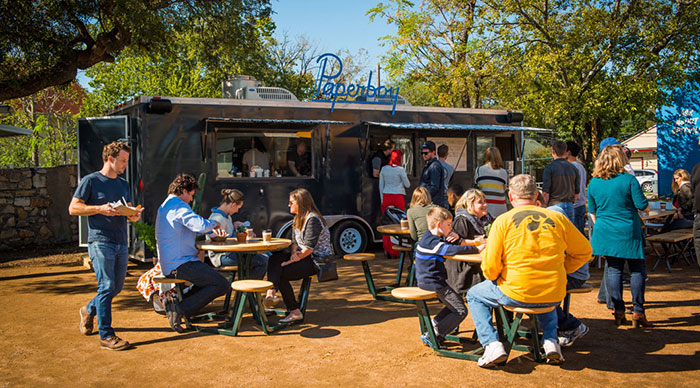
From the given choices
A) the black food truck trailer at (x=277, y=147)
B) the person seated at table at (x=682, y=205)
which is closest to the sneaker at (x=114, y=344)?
the black food truck trailer at (x=277, y=147)

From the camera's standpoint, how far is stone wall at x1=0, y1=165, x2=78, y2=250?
38.2 feet

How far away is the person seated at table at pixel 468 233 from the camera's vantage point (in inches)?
193

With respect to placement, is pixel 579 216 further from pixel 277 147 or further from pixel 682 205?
pixel 277 147

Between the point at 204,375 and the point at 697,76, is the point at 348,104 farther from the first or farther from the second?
the point at 697,76

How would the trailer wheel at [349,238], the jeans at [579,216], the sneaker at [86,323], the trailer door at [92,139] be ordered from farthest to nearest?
1. the trailer wheel at [349,238]
2. the trailer door at [92,139]
3. the jeans at [579,216]
4. the sneaker at [86,323]

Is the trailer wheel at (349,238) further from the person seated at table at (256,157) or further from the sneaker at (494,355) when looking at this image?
the sneaker at (494,355)

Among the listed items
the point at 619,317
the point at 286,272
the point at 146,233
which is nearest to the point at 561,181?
the point at 619,317

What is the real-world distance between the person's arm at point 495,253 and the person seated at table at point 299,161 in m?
5.78

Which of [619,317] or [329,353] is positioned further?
[619,317]

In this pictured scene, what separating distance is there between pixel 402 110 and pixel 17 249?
7976mm

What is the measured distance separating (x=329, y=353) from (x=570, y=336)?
6.26ft

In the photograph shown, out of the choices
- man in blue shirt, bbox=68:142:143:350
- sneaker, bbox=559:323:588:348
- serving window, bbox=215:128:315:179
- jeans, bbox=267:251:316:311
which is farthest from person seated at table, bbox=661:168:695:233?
man in blue shirt, bbox=68:142:143:350

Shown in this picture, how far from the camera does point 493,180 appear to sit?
7703 millimetres

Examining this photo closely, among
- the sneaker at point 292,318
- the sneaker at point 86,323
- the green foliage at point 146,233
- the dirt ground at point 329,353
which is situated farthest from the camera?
the green foliage at point 146,233
